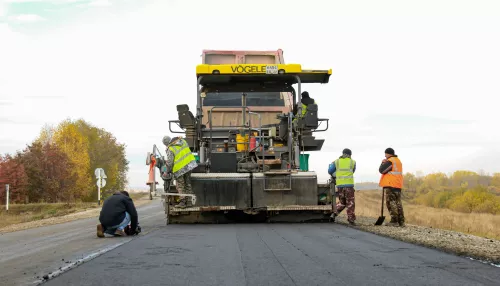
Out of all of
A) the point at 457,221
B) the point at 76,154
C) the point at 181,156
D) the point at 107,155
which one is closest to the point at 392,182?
the point at 181,156

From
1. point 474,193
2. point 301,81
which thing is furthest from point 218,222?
point 474,193

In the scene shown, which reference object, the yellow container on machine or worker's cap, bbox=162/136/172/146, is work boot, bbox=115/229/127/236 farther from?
the yellow container on machine

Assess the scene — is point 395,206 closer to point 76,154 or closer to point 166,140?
point 166,140

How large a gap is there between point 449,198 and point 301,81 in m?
29.7

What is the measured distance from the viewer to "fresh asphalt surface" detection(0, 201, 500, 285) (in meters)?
5.82

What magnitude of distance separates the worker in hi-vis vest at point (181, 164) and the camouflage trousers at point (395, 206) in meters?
4.51

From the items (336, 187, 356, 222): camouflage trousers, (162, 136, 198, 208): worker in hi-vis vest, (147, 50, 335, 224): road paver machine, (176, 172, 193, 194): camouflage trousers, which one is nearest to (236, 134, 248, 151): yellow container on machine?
(147, 50, 335, 224): road paver machine

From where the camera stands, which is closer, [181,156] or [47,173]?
[181,156]

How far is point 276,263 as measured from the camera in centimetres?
686

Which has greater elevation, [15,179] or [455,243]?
[15,179]

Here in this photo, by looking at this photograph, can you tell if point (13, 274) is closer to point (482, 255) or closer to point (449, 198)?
point (482, 255)

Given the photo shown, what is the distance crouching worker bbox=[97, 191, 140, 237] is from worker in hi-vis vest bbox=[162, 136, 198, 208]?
162 cm

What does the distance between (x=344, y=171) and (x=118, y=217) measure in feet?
18.3

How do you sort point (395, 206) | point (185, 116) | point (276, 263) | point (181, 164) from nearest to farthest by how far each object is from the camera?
point (276, 263) → point (181, 164) → point (395, 206) → point (185, 116)
